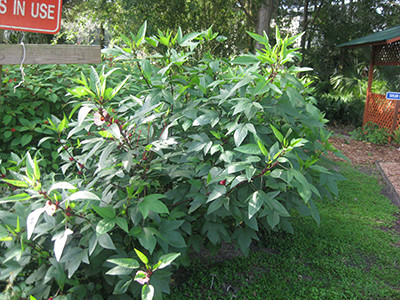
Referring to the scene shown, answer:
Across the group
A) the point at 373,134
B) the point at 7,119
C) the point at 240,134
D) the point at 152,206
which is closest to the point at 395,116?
the point at 373,134

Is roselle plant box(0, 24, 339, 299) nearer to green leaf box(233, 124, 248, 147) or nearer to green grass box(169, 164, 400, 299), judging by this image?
green leaf box(233, 124, 248, 147)

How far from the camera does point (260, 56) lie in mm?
2066

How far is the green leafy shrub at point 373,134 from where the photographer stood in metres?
9.28

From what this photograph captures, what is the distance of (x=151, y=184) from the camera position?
2045 millimetres

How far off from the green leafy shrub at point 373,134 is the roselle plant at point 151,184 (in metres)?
7.60

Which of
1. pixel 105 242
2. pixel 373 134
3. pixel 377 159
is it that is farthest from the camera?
pixel 373 134

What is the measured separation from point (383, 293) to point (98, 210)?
2.21 m

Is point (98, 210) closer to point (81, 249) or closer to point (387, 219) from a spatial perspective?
point (81, 249)

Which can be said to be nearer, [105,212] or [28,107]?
[105,212]

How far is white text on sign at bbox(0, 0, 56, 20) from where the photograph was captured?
233 centimetres

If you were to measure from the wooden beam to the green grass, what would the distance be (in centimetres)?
174

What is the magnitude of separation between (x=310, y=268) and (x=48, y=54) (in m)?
2.54

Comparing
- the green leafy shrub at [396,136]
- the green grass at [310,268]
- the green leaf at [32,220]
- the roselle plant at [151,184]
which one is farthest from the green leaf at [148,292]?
the green leafy shrub at [396,136]

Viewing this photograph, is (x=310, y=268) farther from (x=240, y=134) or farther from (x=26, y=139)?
(x=26, y=139)
